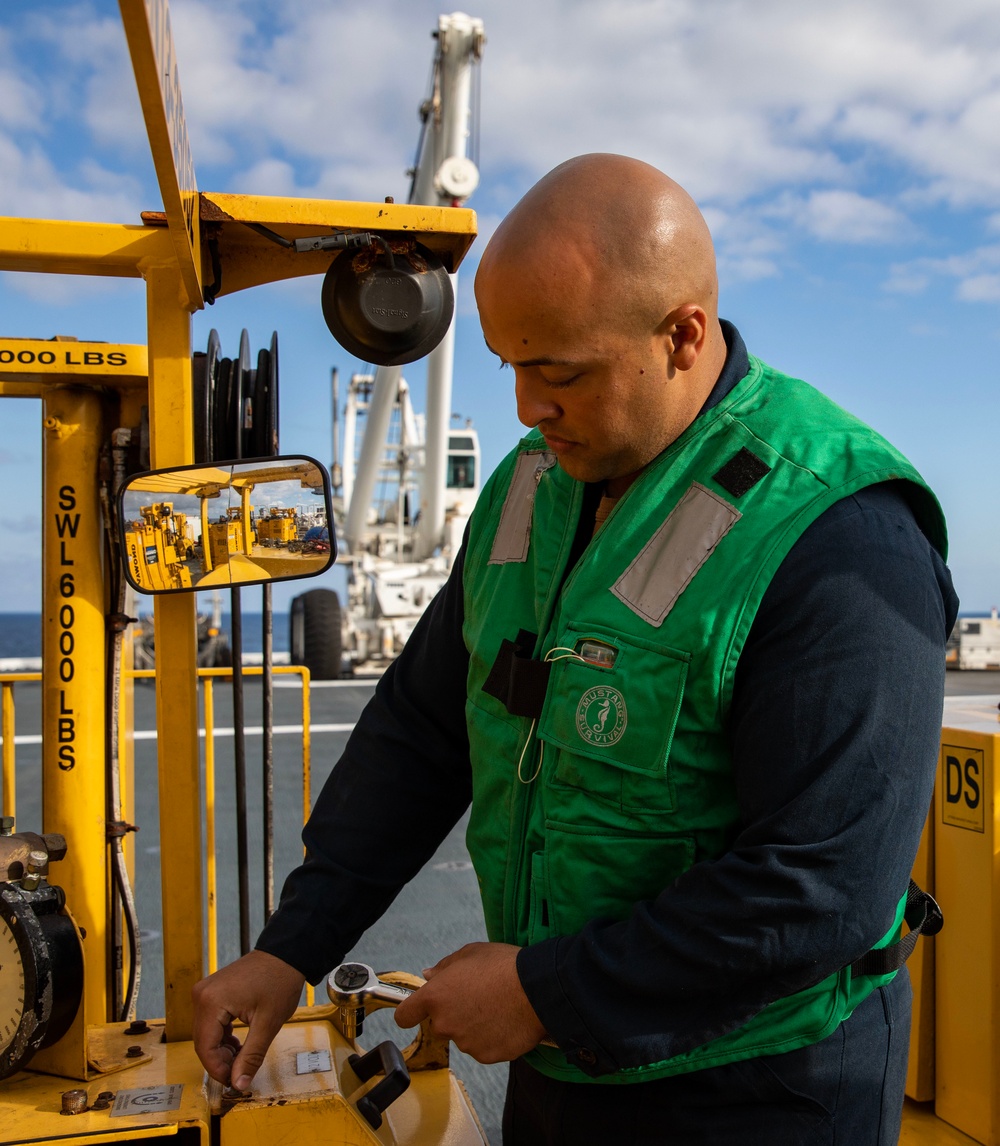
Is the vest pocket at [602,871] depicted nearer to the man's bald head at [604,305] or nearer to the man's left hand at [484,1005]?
A: the man's left hand at [484,1005]

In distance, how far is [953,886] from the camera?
2.19 metres

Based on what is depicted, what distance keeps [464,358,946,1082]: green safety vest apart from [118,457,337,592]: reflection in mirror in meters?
0.44

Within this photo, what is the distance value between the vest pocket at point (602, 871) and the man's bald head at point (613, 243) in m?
0.65

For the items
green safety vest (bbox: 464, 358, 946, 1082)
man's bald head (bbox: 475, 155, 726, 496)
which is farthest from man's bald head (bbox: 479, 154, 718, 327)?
green safety vest (bbox: 464, 358, 946, 1082)

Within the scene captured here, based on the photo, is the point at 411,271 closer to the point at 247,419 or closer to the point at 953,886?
the point at 247,419

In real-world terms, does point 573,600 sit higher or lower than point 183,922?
higher

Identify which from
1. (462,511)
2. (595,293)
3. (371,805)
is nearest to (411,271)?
(595,293)

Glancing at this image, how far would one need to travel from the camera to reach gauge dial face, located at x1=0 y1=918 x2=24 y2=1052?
1.37 m

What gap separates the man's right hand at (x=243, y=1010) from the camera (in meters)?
1.40

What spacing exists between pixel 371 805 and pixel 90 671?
2.04 ft

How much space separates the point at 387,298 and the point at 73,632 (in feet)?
2.77

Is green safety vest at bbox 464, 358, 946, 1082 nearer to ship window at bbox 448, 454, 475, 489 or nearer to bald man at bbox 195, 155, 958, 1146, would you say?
bald man at bbox 195, 155, 958, 1146

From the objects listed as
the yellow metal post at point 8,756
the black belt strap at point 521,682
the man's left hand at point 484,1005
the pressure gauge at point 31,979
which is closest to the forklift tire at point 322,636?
the yellow metal post at point 8,756

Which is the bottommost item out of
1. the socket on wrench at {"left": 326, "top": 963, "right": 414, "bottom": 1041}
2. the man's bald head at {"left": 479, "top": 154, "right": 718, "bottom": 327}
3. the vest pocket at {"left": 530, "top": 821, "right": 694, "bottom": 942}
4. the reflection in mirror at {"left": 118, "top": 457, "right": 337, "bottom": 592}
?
the socket on wrench at {"left": 326, "top": 963, "right": 414, "bottom": 1041}
